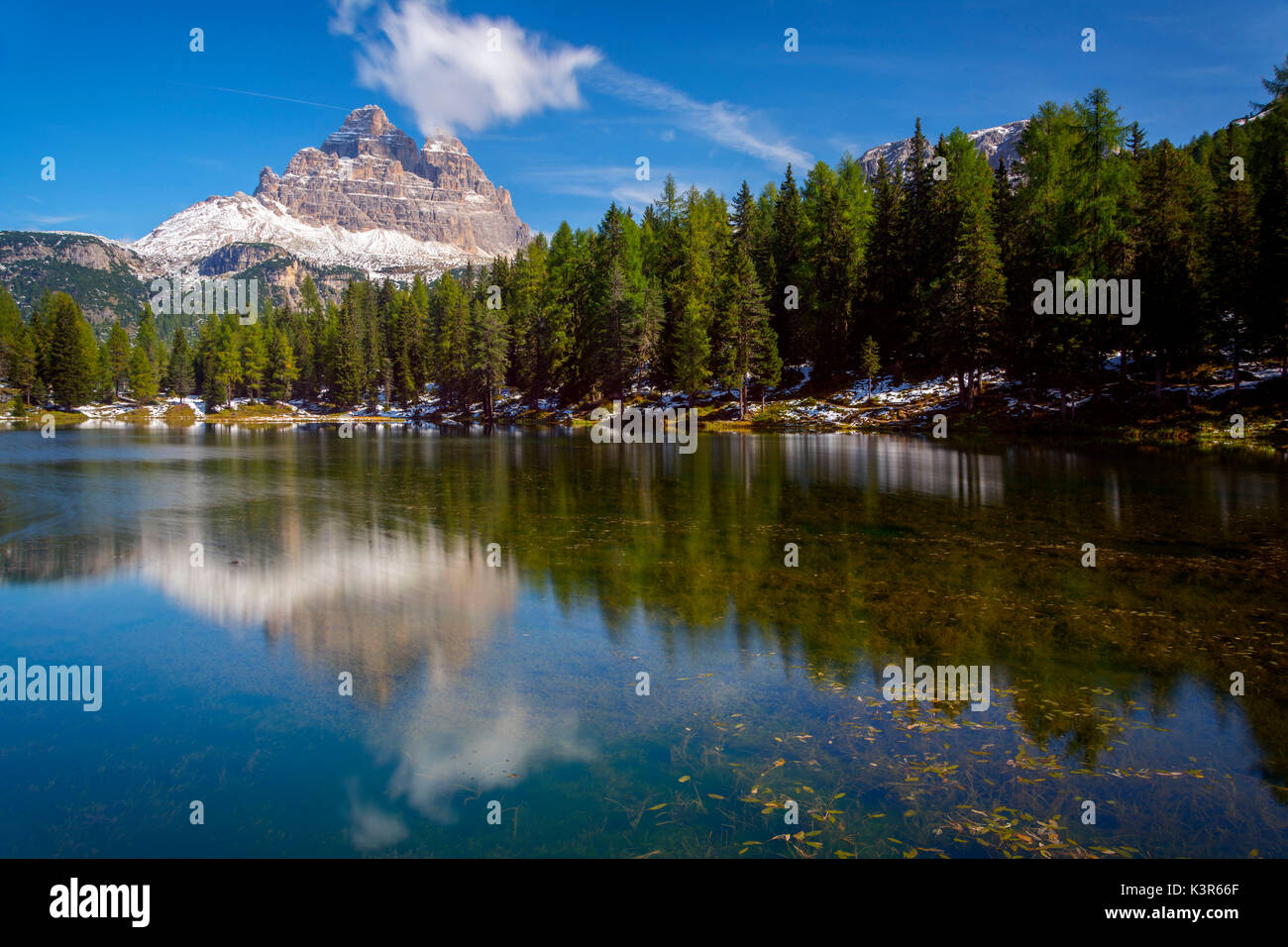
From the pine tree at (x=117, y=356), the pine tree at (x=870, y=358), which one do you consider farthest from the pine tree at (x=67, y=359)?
the pine tree at (x=870, y=358)

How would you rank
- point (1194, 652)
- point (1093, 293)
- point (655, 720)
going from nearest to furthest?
1. point (655, 720)
2. point (1194, 652)
3. point (1093, 293)

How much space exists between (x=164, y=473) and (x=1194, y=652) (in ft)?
146

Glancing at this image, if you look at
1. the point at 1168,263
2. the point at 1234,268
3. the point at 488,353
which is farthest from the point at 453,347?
the point at 1234,268

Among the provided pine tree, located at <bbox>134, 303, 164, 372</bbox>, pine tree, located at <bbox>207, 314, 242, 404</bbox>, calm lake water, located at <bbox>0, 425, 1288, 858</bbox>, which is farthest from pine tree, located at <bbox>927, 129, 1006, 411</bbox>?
pine tree, located at <bbox>134, 303, 164, 372</bbox>

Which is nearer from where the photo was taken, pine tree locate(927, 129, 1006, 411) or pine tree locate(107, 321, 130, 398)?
pine tree locate(927, 129, 1006, 411)

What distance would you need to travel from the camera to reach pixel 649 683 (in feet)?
33.9

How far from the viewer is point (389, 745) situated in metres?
8.36

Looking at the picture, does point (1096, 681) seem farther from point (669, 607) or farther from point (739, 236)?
point (739, 236)

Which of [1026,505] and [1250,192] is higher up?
[1250,192]

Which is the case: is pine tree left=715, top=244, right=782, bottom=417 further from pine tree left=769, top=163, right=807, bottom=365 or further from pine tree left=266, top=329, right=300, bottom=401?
pine tree left=266, top=329, right=300, bottom=401

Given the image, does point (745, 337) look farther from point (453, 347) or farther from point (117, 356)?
point (117, 356)

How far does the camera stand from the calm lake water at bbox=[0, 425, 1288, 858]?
6812 millimetres
